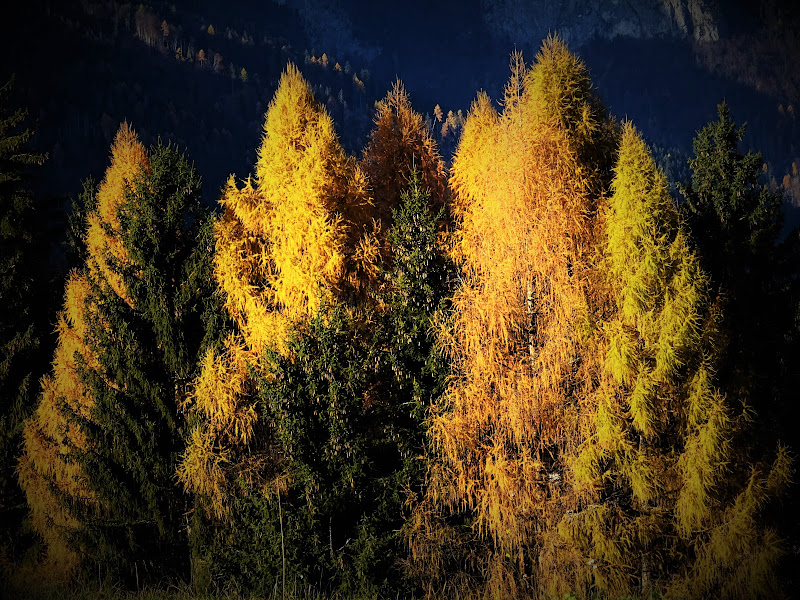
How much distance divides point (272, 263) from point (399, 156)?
614 centimetres

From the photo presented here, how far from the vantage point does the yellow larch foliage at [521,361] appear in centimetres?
1434

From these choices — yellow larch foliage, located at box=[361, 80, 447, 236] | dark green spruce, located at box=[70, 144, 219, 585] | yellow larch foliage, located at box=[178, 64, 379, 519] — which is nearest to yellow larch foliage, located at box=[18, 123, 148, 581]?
dark green spruce, located at box=[70, 144, 219, 585]

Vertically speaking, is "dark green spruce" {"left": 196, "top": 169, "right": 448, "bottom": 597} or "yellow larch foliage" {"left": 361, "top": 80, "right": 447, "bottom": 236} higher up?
"yellow larch foliage" {"left": 361, "top": 80, "right": 447, "bottom": 236}

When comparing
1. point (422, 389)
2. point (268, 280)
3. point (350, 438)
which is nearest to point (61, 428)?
point (268, 280)

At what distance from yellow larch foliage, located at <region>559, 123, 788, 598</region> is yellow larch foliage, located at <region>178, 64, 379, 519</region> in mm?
6449

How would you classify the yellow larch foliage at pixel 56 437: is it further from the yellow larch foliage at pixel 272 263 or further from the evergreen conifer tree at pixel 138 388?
the yellow larch foliage at pixel 272 263

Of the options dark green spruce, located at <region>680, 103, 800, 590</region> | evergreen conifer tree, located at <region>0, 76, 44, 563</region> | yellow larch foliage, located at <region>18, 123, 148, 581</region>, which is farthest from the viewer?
evergreen conifer tree, located at <region>0, 76, 44, 563</region>

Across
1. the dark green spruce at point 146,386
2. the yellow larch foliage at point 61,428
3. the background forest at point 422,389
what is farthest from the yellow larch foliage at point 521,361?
the yellow larch foliage at point 61,428

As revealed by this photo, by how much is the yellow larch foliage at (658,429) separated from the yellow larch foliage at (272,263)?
6449 millimetres

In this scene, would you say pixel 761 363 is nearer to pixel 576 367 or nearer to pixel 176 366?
pixel 576 367

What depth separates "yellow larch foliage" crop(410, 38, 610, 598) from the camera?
14.3 meters

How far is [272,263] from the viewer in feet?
57.6

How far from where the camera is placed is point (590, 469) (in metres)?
13.9

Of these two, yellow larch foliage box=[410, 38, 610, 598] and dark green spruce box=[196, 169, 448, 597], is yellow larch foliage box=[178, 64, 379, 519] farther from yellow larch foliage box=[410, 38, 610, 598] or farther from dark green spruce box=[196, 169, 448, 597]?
yellow larch foliage box=[410, 38, 610, 598]
